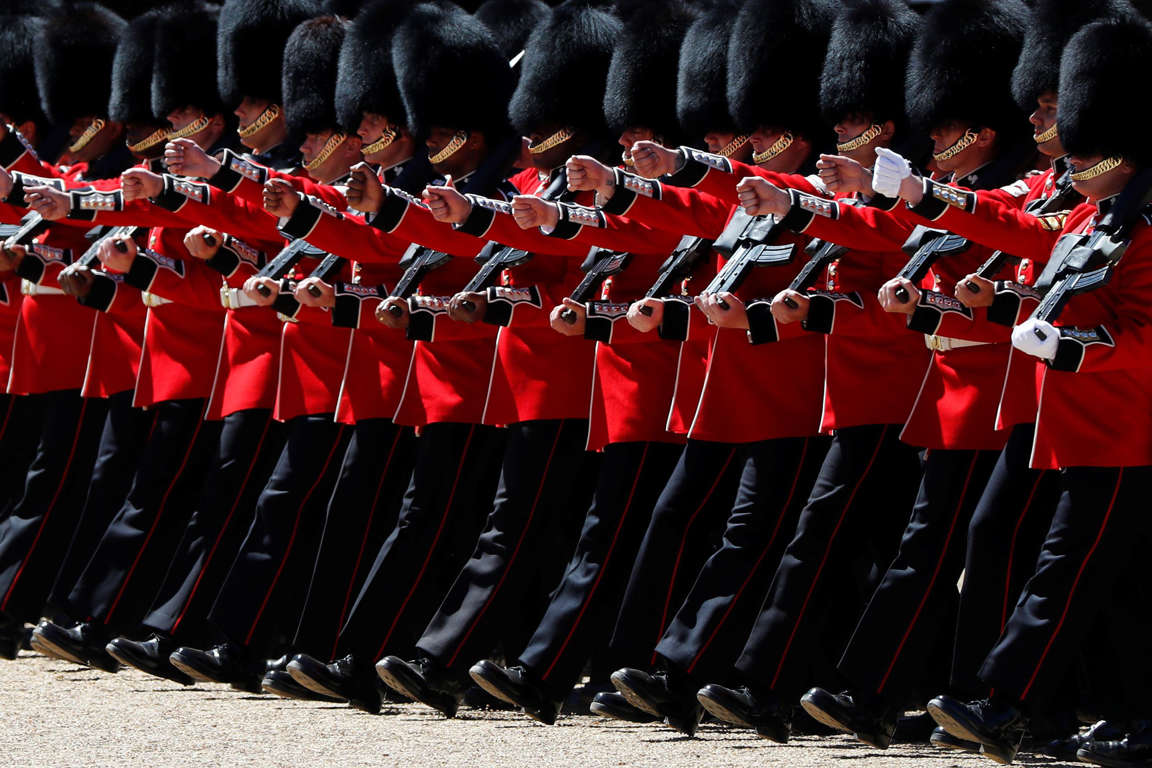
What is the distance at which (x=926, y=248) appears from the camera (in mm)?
4996

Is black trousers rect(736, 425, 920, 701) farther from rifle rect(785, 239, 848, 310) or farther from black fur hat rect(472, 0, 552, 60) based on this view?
black fur hat rect(472, 0, 552, 60)

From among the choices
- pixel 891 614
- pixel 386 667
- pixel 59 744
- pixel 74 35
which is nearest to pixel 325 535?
pixel 386 667

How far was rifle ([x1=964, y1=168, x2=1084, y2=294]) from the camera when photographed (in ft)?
16.3

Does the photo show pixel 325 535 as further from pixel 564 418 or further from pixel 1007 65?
pixel 1007 65

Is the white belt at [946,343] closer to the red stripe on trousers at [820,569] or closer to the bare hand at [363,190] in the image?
the red stripe on trousers at [820,569]

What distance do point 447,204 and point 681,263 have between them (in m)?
0.52

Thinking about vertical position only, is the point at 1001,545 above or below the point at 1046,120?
below

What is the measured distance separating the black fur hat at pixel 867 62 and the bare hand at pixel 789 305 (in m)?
0.62

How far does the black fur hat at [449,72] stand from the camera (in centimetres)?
618

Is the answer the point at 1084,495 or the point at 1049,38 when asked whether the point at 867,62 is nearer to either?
the point at 1049,38

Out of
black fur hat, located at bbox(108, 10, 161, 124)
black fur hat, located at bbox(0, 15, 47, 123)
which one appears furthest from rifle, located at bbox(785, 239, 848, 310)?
black fur hat, located at bbox(0, 15, 47, 123)

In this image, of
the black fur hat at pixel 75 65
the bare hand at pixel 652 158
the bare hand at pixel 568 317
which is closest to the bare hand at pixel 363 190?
the bare hand at pixel 568 317

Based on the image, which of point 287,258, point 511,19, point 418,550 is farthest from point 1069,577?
point 511,19

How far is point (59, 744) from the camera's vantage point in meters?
5.16
